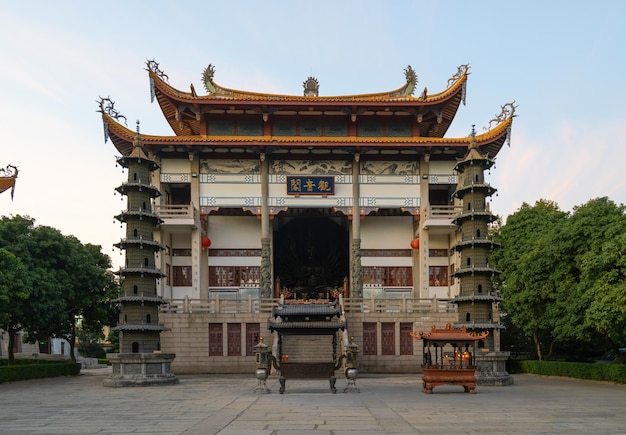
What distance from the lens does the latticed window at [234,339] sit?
33.6m

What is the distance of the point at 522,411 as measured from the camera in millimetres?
16438

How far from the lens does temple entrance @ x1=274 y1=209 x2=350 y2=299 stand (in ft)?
148

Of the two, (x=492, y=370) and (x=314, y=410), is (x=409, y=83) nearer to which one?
(x=492, y=370)

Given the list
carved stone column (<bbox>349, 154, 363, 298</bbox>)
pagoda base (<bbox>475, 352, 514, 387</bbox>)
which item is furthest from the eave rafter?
pagoda base (<bbox>475, 352, 514, 387</bbox>)

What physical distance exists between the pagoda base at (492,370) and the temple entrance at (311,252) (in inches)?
758

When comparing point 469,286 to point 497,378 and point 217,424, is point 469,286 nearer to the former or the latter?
point 497,378

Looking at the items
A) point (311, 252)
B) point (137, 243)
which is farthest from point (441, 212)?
point (137, 243)

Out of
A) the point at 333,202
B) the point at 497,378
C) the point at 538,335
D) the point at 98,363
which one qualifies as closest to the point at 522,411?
the point at 497,378

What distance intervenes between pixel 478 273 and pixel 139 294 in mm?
13968

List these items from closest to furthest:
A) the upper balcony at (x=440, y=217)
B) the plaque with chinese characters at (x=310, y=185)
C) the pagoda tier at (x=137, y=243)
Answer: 1. the pagoda tier at (x=137, y=243)
2. the upper balcony at (x=440, y=217)
3. the plaque with chinese characters at (x=310, y=185)

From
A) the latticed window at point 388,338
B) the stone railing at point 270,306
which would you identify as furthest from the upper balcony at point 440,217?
the latticed window at point 388,338

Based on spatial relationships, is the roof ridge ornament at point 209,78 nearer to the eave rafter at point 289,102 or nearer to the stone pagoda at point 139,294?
the eave rafter at point 289,102

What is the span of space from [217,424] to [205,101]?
86.5 feet

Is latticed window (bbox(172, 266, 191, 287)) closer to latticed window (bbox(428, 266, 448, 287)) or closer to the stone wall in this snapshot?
the stone wall
